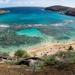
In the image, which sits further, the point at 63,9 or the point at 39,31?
the point at 63,9

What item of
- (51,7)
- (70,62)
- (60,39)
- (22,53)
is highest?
(70,62)

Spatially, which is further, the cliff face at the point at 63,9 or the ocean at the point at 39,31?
the cliff face at the point at 63,9

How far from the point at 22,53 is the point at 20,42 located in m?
13.9

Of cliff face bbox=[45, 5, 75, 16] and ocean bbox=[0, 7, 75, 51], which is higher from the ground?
ocean bbox=[0, 7, 75, 51]

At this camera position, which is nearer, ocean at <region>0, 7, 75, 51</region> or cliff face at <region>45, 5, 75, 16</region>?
ocean at <region>0, 7, 75, 51</region>

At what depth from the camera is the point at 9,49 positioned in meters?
40.4

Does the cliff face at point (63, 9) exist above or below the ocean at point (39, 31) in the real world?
below

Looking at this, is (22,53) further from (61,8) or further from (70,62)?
(61,8)

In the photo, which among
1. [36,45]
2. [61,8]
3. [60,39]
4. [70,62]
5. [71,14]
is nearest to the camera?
[70,62]

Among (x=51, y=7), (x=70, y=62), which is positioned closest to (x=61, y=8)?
(x=51, y=7)

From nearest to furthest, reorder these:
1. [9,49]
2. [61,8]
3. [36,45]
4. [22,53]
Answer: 1. [22,53]
2. [9,49]
3. [36,45]
4. [61,8]

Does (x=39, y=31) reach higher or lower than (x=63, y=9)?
higher

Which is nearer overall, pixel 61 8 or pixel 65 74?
pixel 65 74

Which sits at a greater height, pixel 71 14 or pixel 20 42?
pixel 20 42
